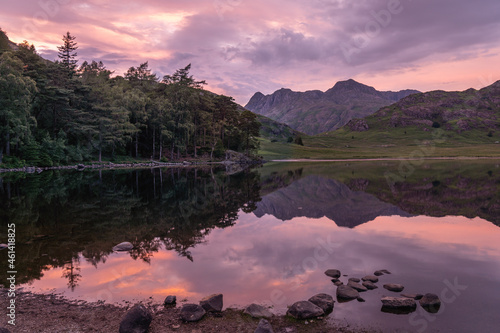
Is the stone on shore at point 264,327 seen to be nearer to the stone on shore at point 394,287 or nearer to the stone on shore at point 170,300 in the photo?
the stone on shore at point 170,300

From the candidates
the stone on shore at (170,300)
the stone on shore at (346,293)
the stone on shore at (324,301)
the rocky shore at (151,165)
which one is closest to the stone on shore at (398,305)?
the stone on shore at (346,293)

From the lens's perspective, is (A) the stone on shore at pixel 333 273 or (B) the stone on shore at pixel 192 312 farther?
(A) the stone on shore at pixel 333 273

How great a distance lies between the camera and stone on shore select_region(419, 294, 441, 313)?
396 inches

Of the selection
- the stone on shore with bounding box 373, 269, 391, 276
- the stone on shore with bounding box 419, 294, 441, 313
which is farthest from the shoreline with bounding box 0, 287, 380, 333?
the stone on shore with bounding box 373, 269, 391, 276

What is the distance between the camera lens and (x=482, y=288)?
11641 mm

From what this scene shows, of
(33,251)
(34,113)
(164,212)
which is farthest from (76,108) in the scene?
(33,251)

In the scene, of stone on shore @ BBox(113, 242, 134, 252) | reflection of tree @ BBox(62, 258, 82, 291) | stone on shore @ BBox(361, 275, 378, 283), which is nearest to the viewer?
reflection of tree @ BBox(62, 258, 82, 291)

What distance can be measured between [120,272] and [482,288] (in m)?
14.6

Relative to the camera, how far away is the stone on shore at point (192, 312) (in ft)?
30.7

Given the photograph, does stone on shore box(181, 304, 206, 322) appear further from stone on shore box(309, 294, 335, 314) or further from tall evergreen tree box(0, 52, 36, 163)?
tall evergreen tree box(0, 52, 36, 163)

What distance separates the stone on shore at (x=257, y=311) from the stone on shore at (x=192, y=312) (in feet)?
4.64

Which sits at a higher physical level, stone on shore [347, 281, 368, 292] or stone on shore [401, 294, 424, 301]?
stone on shore [401, 294, 424, 301]

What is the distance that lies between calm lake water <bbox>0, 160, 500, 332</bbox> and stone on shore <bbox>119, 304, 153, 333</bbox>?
213 cm

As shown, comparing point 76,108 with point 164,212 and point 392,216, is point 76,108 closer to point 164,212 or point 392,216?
point 164,212
